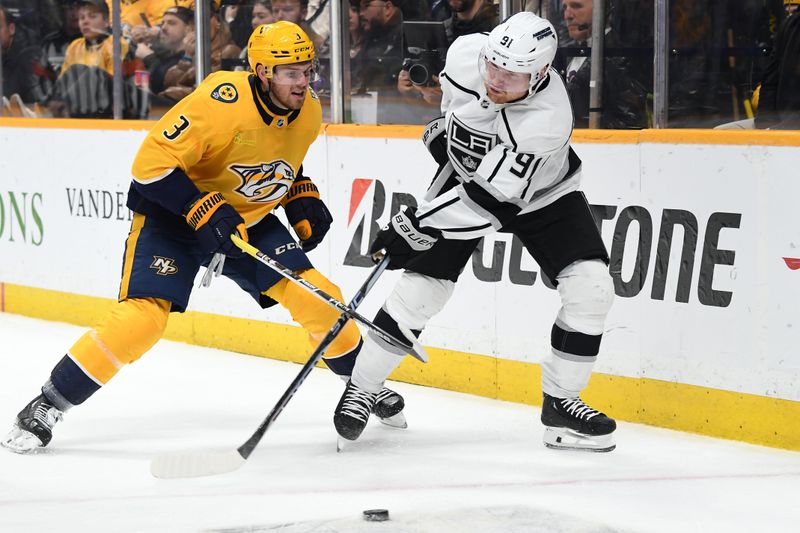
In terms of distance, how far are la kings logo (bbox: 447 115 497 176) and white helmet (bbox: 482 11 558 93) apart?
0.19 meters

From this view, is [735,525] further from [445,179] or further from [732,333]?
[445,179]

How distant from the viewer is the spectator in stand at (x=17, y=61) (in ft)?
19.9

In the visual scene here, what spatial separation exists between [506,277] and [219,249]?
3.71 ft

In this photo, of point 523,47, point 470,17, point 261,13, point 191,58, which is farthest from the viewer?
point 191,58

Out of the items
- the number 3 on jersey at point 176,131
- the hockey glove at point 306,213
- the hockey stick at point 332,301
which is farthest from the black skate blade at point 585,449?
the number 3 on jersey at point 176,131

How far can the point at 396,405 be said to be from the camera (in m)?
3.79

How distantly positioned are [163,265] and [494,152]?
96 cm

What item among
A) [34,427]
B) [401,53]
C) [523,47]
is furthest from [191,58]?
[523,47]

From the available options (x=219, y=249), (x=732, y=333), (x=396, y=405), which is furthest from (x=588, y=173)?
(x=219, y=249)

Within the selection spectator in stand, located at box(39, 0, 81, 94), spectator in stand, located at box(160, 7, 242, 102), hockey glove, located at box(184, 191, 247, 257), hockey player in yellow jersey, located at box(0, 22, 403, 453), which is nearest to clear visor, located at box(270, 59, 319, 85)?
hockey player in yellow jersey, located at box(0, 22, 403, 453)

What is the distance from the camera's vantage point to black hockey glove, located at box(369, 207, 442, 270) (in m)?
3.32

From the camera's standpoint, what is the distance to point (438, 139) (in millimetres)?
3584

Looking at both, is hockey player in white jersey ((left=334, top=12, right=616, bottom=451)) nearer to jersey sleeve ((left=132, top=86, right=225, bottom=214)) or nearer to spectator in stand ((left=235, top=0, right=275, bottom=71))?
jersey sleeve ((left=132, top=86, right=225, bottom=214))

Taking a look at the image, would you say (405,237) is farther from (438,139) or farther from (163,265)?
(163,265)
